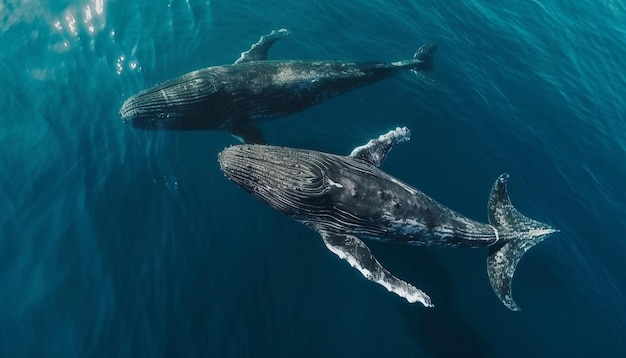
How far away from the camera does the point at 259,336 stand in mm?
10930

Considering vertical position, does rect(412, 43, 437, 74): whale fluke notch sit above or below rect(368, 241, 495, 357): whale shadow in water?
above

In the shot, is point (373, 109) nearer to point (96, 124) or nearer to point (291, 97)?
point (291, 97)

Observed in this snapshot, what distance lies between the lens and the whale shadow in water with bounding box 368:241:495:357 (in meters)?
11.8

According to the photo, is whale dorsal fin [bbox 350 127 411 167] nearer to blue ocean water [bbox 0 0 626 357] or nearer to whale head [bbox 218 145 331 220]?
whale head [bbox 218 145 331 220]

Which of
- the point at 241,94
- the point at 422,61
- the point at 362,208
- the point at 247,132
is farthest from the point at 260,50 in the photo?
the point at 362,208

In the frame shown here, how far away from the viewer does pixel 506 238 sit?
1216cm

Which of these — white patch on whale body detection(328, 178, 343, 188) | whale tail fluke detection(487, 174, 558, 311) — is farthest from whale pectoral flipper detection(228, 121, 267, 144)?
whale tail fluke detection(487, 174, 558, 311)

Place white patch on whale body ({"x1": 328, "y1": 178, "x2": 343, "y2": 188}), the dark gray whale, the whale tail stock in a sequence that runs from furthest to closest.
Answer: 1. the whale tail stock
2. white patch on whale body ({"x1": 328, "y1": 178, "x2": 343, "y2": 188})
3. the dark gray whale

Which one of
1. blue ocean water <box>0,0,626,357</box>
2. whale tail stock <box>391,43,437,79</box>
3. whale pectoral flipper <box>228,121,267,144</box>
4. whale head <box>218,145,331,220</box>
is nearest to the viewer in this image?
whale head <box>218,145,331,220</box>

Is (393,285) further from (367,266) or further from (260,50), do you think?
(260,50)

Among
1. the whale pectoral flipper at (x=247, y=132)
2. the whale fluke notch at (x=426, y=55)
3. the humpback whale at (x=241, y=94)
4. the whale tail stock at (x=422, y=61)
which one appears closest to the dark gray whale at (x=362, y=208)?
the whale pectoral flipper at (x=247, y=132)

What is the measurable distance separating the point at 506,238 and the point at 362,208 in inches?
204

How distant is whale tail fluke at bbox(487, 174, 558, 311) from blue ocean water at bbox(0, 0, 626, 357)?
1.03 m

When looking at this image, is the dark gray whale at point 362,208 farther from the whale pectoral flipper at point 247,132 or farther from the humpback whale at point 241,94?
the humpback whale at point 241,94
